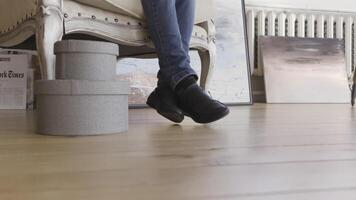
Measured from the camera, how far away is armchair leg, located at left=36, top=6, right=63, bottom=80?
3.36 feet

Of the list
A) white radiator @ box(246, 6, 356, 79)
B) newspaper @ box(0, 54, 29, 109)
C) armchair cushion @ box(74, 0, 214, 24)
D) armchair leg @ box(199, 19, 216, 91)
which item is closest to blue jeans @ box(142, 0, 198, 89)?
armchair cushion @ box(74, 0, 214, 24)

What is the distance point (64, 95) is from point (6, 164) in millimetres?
324

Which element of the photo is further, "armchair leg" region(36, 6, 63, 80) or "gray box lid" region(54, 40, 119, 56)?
"armchair leg" region(36, 6, 63, 80)

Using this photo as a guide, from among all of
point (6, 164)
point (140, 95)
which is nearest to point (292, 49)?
point (140, 95)

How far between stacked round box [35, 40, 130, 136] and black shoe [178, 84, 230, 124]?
16 cm

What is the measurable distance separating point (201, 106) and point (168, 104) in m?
0.09

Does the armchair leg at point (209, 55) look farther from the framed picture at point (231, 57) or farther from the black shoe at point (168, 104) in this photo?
the framed picture at point (231, 57)

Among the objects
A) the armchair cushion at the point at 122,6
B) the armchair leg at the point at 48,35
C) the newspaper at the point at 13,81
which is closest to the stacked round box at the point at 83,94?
the armchair leg at the point at 48,35

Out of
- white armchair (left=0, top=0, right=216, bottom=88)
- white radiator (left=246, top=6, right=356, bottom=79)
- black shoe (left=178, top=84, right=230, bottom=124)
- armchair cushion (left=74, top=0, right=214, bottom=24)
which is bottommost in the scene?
black shoe (left=178, top=84, right=230, bottom=124)

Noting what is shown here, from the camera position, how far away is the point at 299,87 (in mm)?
2920

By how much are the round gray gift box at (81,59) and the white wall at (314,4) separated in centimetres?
213

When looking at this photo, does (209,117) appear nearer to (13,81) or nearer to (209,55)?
(209,55)

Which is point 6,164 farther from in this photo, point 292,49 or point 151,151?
point 292,49

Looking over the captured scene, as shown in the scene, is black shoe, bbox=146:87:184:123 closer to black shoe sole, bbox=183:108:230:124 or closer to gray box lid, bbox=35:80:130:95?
black shoe sole, bbox=183:108:230:124
